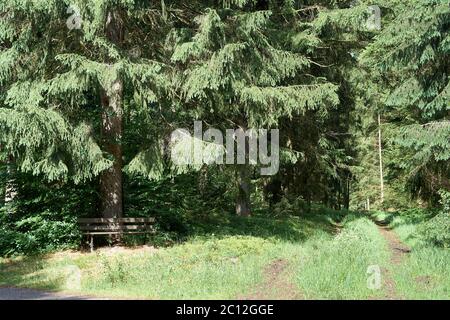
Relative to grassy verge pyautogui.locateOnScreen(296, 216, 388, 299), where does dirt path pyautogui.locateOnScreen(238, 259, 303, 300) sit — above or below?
below

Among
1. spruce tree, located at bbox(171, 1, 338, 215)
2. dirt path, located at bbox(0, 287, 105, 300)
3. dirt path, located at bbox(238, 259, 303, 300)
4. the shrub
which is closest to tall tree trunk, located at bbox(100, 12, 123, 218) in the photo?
spruce tree, located at bbox(171, 1, 338, 215)

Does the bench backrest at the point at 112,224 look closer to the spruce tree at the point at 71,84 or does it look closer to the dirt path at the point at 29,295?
the spruce tree at the point at 71,84


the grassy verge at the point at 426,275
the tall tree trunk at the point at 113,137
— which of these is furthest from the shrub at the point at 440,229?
the tall tree trunk at the point at 113,137

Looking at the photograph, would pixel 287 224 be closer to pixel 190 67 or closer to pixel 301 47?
pixel 301 47

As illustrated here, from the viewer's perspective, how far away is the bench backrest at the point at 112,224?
47.4 ft

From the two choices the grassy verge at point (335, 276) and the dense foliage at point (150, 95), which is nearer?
the grassy verge at point (335, 276)

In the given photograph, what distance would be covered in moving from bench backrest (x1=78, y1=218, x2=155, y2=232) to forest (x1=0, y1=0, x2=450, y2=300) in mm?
63

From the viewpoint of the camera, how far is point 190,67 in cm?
1477

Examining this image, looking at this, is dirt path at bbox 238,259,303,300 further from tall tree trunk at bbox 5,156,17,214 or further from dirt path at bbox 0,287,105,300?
tall tree trunk at bbox 5,156,17,214

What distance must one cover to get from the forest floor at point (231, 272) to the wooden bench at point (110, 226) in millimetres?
549

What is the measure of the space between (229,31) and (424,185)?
933cm

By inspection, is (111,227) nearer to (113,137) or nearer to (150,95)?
(113,137)

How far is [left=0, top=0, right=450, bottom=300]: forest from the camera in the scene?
37.3 feet

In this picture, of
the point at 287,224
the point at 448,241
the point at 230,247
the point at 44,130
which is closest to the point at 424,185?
the point at 287,224
